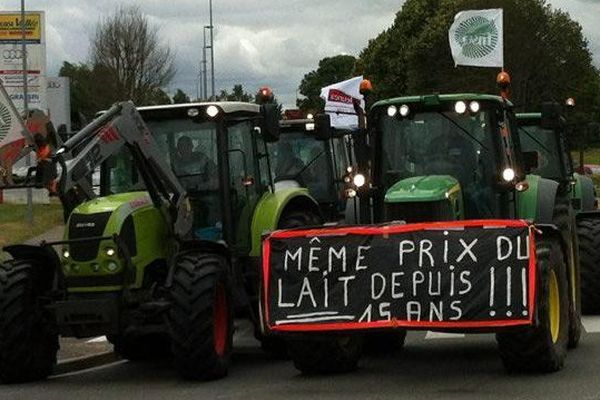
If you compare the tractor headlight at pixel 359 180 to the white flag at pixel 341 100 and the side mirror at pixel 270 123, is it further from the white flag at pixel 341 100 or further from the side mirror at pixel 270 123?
the white flag at pixel 341 100

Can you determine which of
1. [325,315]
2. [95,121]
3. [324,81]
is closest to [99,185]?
[95,121]

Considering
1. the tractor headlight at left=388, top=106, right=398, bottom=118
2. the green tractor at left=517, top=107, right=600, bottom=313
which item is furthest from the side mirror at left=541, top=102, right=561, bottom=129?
the tractor headlight at left=388, top=106, right=398, bottom=118

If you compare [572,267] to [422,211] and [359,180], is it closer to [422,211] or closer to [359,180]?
[422,211]

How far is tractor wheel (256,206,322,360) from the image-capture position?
482 inches

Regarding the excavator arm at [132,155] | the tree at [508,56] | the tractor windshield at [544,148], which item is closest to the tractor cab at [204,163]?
the excavator arm at [132,155]

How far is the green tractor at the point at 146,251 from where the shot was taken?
10.4 metres

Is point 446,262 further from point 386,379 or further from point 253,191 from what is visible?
point 253,191

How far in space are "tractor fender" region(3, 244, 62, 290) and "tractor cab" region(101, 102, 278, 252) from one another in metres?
1.30

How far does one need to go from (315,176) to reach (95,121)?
8024 mm

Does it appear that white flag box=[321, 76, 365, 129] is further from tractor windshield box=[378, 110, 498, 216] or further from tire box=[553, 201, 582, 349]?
tractor windshield box=[378, 110, 498, 216]

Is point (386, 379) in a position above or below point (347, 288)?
below

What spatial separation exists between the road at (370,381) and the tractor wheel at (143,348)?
191 mm

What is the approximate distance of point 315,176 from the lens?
18.7 meters

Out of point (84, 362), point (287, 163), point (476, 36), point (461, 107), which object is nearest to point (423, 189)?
point (461, 107)
